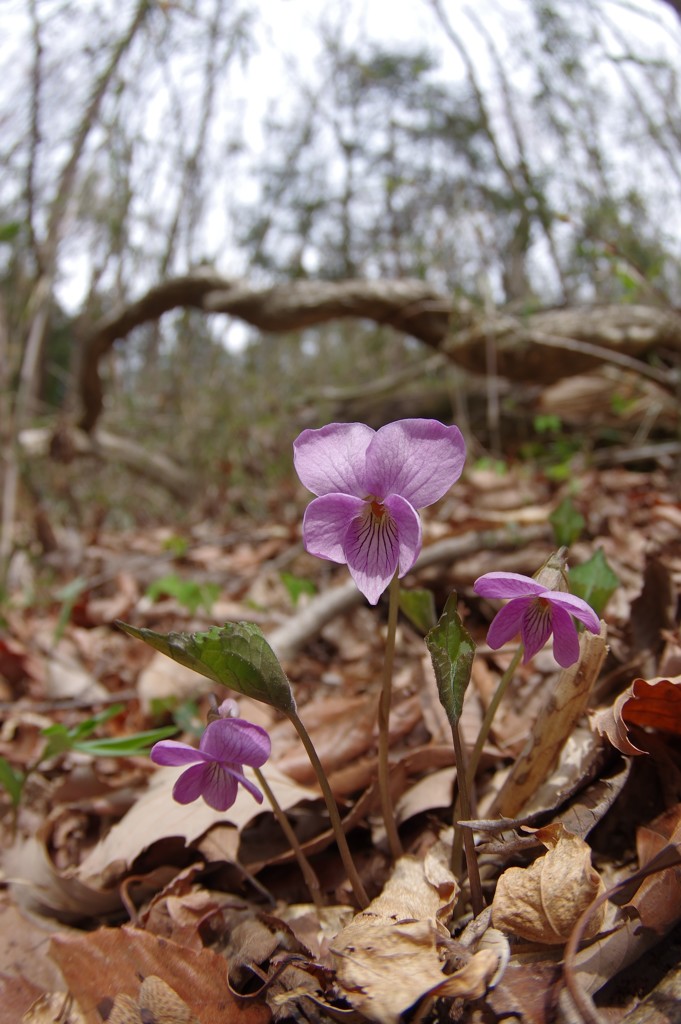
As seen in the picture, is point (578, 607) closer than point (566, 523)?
Yes

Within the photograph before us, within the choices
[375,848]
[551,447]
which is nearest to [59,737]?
[375,848]

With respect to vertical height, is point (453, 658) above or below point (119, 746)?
above

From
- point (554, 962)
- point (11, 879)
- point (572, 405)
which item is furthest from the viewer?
point (572, 405)

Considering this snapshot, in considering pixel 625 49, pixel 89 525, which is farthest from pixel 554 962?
pixel 89 525

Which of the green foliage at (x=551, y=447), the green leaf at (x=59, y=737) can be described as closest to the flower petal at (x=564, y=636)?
the green leaf at (x=59, y=737)

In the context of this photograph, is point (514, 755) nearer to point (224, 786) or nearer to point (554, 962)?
point (554, 962)

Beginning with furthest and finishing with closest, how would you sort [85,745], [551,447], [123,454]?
1. [123,454]
2. [551,447]
3. [85,745]

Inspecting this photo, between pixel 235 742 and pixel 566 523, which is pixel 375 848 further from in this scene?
pixel 566 523
